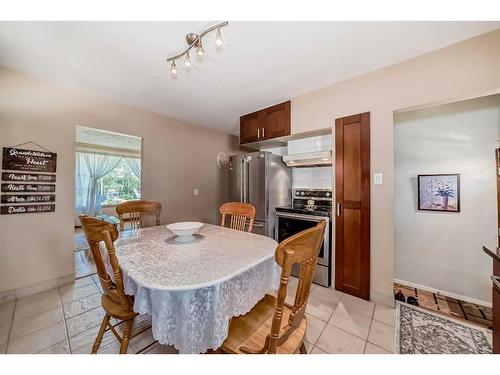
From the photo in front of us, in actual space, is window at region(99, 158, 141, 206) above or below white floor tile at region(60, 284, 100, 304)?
above

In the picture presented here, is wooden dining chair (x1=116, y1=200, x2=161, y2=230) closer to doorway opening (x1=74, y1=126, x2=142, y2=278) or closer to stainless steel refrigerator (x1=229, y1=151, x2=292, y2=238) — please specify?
stainless steel refrigerator (x1=229, y1=151, x2=292, y2=238)

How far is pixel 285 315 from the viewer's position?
1095mm

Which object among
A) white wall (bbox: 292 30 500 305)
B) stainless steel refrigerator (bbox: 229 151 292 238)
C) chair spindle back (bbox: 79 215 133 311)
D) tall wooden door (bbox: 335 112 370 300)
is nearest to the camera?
chair spindle back (bbox: 79 215 133 311)

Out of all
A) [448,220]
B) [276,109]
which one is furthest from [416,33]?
[448,220]

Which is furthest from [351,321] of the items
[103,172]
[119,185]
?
[103,172]

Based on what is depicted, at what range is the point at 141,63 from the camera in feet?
5.82

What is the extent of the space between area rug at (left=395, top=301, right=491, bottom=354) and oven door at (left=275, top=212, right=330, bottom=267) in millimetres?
797

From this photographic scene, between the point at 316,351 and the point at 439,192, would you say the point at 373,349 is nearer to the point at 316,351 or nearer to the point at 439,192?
the point at 316,351

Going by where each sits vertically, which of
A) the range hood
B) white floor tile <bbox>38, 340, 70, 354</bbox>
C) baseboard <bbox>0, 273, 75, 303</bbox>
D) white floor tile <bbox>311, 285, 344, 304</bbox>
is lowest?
white floor tile <bbox>311, 285, 344, 304</bbox>

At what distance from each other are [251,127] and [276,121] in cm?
47

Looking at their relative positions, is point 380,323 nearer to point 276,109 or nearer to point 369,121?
point 369,121

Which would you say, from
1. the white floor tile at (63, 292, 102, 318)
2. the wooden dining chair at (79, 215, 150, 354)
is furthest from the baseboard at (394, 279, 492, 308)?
the white floor tile at (63, 292, 102, 318)

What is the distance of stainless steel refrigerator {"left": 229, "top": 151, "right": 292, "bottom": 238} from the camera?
278cm
